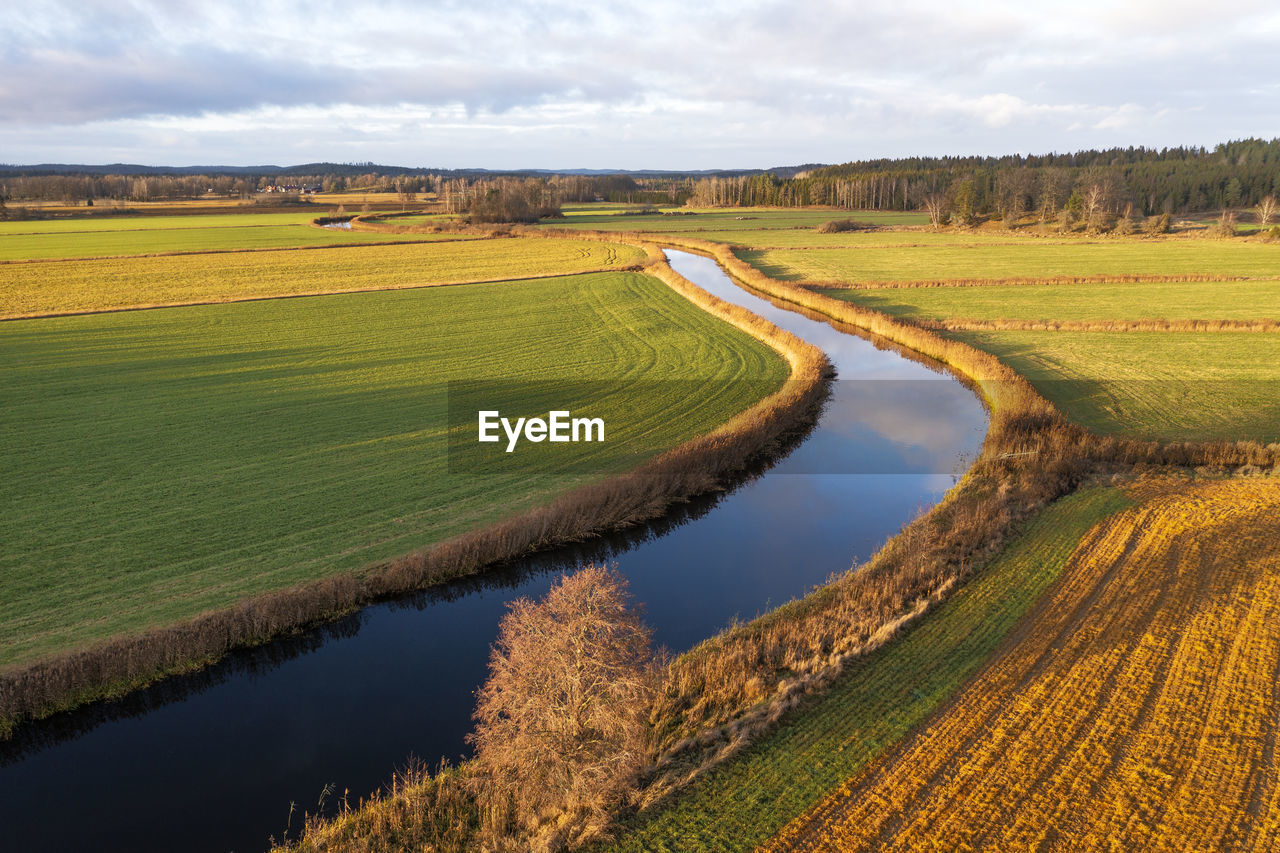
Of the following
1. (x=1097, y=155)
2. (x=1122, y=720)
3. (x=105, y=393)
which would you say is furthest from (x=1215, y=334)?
(x=1097, y=155)

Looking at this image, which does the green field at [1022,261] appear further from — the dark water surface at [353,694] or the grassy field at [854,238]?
the dark water surface at [353,694]

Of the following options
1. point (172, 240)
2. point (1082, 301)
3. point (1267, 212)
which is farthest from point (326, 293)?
point (1267, 212)

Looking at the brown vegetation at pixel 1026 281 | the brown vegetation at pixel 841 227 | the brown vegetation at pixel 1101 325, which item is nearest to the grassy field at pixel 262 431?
the brown vegetation at pixel 1101 325

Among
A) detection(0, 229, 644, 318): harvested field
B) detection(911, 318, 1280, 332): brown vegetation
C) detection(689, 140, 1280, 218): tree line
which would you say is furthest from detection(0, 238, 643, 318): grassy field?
detection(689, 140, 1280, 218): tree line

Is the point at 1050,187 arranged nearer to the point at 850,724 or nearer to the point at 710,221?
the point at 710,221

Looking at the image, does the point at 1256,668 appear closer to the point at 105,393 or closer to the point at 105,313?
the point at 105,393

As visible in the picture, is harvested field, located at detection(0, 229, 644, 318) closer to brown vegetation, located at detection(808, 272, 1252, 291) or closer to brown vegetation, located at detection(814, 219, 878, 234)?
brown vegetation, located at detection(808, 272, 1252, 291)
